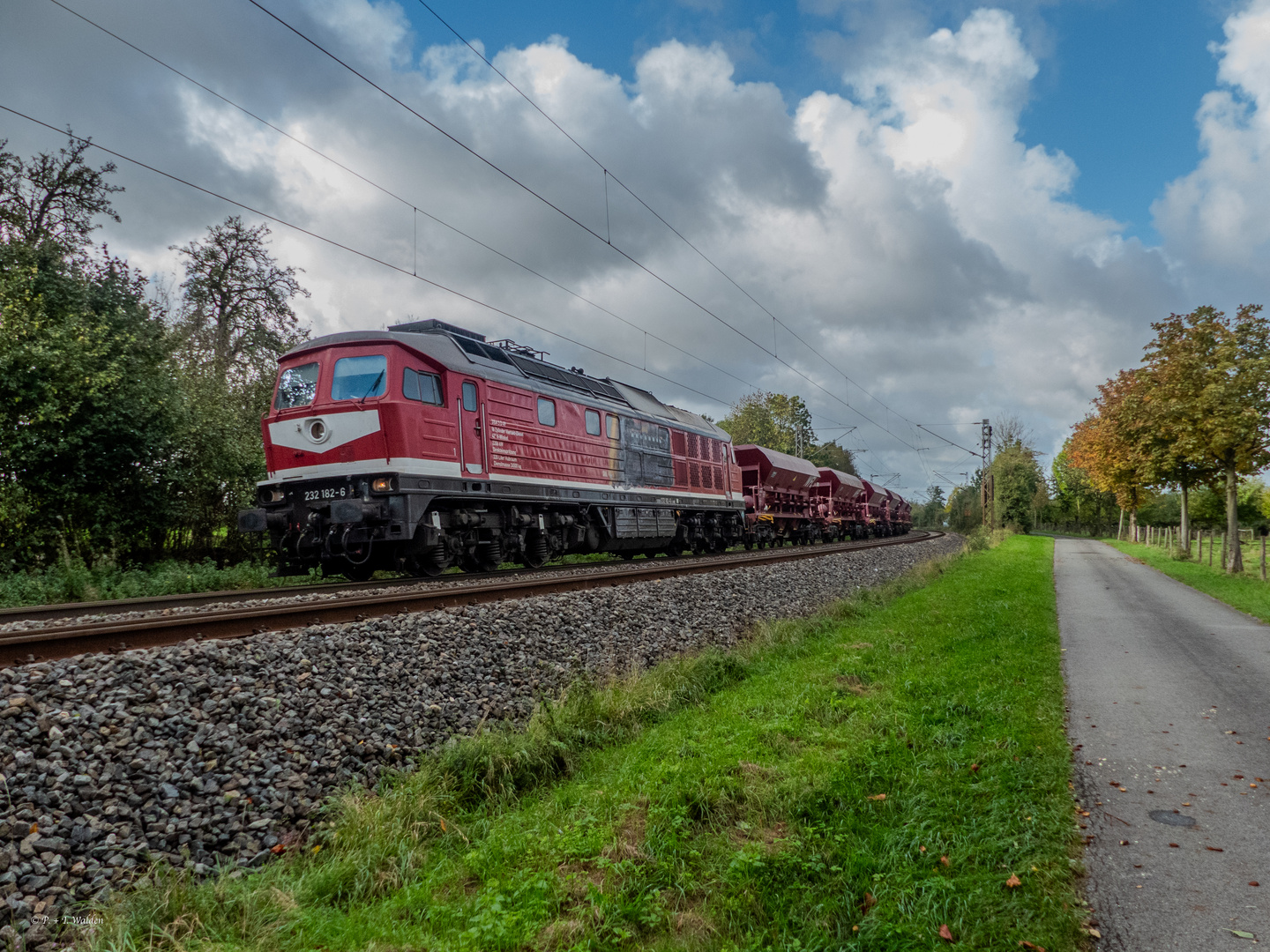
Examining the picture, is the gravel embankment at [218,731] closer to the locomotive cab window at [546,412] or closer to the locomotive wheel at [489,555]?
the locomotive wheel at [489,555]

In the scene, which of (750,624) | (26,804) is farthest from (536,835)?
(750,624)

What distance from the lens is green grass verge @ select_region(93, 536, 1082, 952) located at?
315 centimetres

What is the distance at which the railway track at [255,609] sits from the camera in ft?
17.9

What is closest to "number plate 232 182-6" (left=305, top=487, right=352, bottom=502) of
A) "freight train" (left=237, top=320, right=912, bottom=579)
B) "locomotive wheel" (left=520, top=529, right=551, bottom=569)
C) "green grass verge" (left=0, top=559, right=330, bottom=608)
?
"freight train" (left=237, top=320, right=912, bottom=579)

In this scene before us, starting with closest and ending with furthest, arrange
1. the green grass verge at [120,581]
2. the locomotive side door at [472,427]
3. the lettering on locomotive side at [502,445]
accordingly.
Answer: the green grass verge at [120,581]
the locomotive side door at [472,427]
the lettering on locomotive side at [502,445]

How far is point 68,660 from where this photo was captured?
4633 millimetres

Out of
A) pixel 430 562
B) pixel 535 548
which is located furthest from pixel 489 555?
pixel 430 562

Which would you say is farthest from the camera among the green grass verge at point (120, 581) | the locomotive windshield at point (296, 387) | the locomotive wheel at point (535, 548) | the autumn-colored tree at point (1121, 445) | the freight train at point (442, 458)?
the autumn-colored tree at point (1121, 445)

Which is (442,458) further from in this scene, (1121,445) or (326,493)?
(1121,445)

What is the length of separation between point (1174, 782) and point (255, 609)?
835 cm

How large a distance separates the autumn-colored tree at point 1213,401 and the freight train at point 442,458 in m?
14.5

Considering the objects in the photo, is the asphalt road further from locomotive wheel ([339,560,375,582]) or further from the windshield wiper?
locomotive wheel ([339,560,375,582])

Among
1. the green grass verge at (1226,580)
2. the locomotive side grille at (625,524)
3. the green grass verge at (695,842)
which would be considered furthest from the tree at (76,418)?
the green grass verge at (1226,580)

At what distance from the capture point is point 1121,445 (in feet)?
97.5
